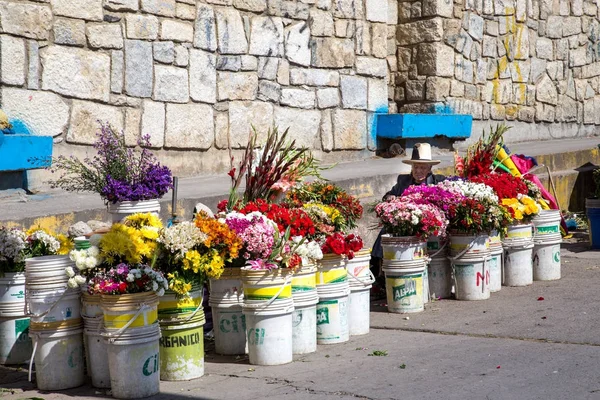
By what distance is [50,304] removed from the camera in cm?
515

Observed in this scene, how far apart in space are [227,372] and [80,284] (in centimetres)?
100

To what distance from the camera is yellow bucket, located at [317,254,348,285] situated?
617 centimetres

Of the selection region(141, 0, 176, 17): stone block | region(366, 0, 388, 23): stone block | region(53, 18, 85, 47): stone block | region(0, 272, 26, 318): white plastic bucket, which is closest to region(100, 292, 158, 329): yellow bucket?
region(0, 272, 26, 318): white plastic bucket

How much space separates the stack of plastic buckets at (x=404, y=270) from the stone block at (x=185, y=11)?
10.4 feet

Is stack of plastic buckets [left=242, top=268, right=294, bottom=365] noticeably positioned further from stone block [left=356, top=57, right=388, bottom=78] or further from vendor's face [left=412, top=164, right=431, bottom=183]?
stone block [left=356, top=57, right=388, bottom=78]

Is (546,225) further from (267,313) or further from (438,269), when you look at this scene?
(267,313)

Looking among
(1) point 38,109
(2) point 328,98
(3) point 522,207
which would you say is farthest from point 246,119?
(3) point 522,207

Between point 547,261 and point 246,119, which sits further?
point 246,119

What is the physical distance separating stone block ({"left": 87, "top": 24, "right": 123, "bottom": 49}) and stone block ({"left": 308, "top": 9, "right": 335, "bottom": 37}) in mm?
2590

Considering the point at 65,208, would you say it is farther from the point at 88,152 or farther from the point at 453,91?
the point at 453,91

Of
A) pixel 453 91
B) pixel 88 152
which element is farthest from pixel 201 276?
pixel 453 91

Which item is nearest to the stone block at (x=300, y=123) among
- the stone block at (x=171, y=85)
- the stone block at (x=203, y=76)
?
the stone block at (x=203, y=76)

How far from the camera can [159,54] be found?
8.57m

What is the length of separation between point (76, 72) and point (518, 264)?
159 inches
